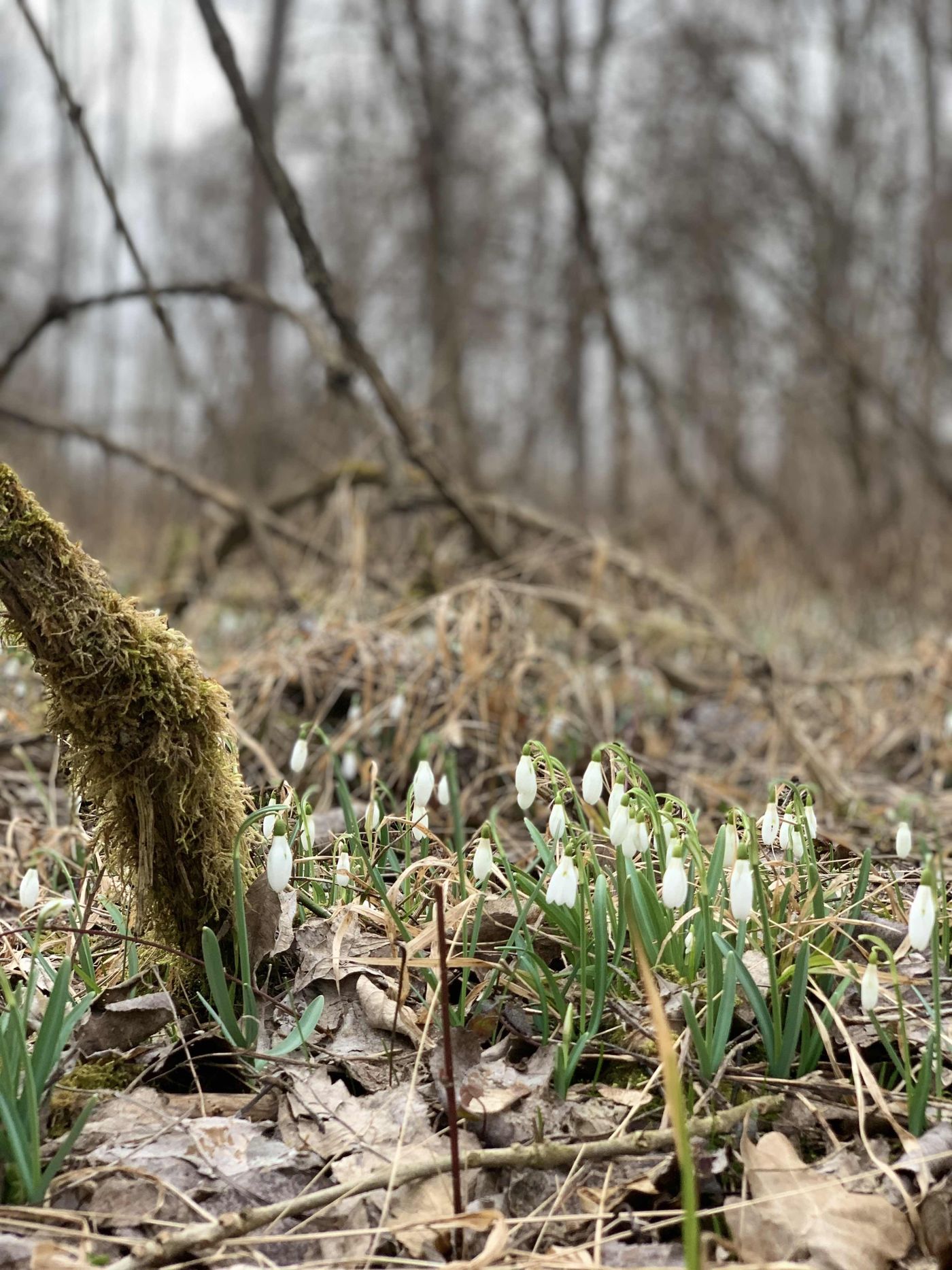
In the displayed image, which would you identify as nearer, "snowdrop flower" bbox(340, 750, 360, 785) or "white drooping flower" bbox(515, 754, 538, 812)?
"white drooping flower" bbox(515, 754, 538, 812)

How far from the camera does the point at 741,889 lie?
67.6 inches

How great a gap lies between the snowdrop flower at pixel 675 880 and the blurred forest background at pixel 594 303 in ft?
10.8

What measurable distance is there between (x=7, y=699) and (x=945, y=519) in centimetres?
763

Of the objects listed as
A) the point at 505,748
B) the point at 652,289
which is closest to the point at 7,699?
the point at 505,748

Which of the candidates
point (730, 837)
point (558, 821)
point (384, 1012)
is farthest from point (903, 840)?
point (384, 1012)

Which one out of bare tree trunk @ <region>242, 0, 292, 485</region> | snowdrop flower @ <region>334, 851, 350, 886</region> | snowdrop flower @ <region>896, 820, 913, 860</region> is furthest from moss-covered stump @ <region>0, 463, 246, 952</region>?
bare tree trunk @ <region>242, 0, 292, 485</region>

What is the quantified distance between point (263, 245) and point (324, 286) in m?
10.0

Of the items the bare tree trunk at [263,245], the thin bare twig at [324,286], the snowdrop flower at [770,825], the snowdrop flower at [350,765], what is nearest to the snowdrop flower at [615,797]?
the snowdrop flower at [770,825]

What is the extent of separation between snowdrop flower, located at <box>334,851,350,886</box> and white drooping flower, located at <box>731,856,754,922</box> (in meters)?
0.72

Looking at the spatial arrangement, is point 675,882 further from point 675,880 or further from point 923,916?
point 923,916

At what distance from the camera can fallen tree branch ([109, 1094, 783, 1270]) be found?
58.1 inches

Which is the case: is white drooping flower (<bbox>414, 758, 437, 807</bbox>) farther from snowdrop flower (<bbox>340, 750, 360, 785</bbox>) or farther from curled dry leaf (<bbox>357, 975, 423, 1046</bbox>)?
snowdrop flower (<bbox>340, 750, 360, 785</bbox>)

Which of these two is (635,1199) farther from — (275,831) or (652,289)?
(652,289)

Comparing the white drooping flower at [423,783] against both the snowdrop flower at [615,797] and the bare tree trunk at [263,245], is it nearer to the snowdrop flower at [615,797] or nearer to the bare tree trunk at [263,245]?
the snowdrop flower at [615,797]
